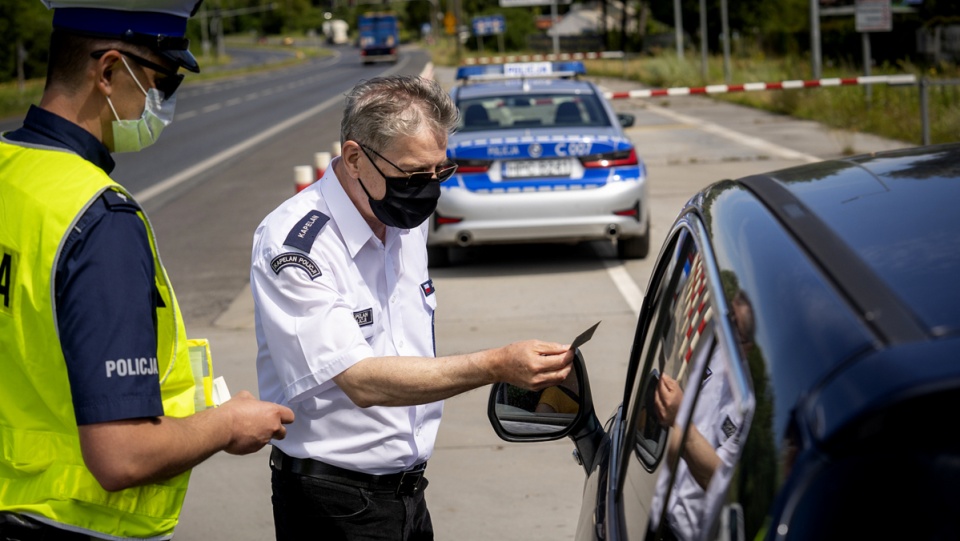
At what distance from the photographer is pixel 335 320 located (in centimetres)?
250

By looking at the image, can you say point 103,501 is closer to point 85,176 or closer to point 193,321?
point 85,176

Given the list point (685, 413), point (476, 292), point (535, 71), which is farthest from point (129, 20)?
point (535, 71)

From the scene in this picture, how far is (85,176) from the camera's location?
1996 millimetres

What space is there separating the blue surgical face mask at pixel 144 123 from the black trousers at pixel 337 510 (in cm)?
83

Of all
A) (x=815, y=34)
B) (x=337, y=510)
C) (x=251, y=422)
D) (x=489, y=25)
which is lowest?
(x=337, y=510)

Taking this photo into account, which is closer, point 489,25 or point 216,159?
point 216,159

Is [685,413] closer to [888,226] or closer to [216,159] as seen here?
[888,226]

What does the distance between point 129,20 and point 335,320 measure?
714 millimetres

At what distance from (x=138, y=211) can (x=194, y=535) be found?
301cm

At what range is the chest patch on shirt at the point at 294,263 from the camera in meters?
2.53

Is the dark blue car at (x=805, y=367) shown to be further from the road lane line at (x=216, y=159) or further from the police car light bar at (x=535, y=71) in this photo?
the police car light bar at (x=535, y=71)

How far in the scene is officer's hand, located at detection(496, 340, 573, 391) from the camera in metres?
2.41

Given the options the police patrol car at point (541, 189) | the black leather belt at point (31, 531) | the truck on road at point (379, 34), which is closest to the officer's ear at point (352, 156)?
the black leather belt at point (31, 531)

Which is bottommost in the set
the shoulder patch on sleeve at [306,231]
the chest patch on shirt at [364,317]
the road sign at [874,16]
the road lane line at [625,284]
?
the road lane line at [625,284]
